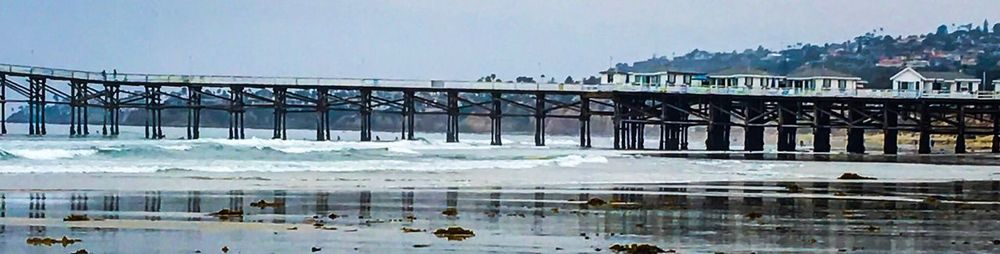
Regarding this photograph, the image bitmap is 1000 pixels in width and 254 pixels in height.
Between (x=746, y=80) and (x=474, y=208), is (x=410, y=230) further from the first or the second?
(x=746, y=80)

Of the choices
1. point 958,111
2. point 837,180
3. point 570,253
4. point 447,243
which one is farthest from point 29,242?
point 958,111

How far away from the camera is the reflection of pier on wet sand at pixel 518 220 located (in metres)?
18.5

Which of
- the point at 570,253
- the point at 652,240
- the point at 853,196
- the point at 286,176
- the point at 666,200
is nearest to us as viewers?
the point at 570,253

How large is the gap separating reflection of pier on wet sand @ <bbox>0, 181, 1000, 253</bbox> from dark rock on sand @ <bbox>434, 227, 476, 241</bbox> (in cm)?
15

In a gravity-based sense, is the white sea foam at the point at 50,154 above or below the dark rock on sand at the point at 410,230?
above

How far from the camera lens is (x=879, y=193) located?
104 ft

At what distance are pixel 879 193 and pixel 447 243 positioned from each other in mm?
15081

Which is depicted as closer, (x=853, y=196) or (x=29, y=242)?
(x=29, y=242)

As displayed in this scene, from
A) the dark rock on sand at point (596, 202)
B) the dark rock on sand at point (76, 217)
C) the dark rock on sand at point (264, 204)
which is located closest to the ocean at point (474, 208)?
the dark rock on sand at point (596, 202)

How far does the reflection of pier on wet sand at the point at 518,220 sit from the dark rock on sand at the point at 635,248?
183 mm

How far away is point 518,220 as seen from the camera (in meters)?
22.3

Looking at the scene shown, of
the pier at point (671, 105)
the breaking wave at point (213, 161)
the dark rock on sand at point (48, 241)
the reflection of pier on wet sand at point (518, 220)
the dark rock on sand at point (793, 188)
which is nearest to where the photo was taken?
the dark rock on sand at point (48, 241)

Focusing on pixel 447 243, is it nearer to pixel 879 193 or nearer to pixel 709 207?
pixel 709 207

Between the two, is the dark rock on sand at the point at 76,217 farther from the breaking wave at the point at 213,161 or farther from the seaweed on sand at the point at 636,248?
the breaking wave at the point at 213,161
